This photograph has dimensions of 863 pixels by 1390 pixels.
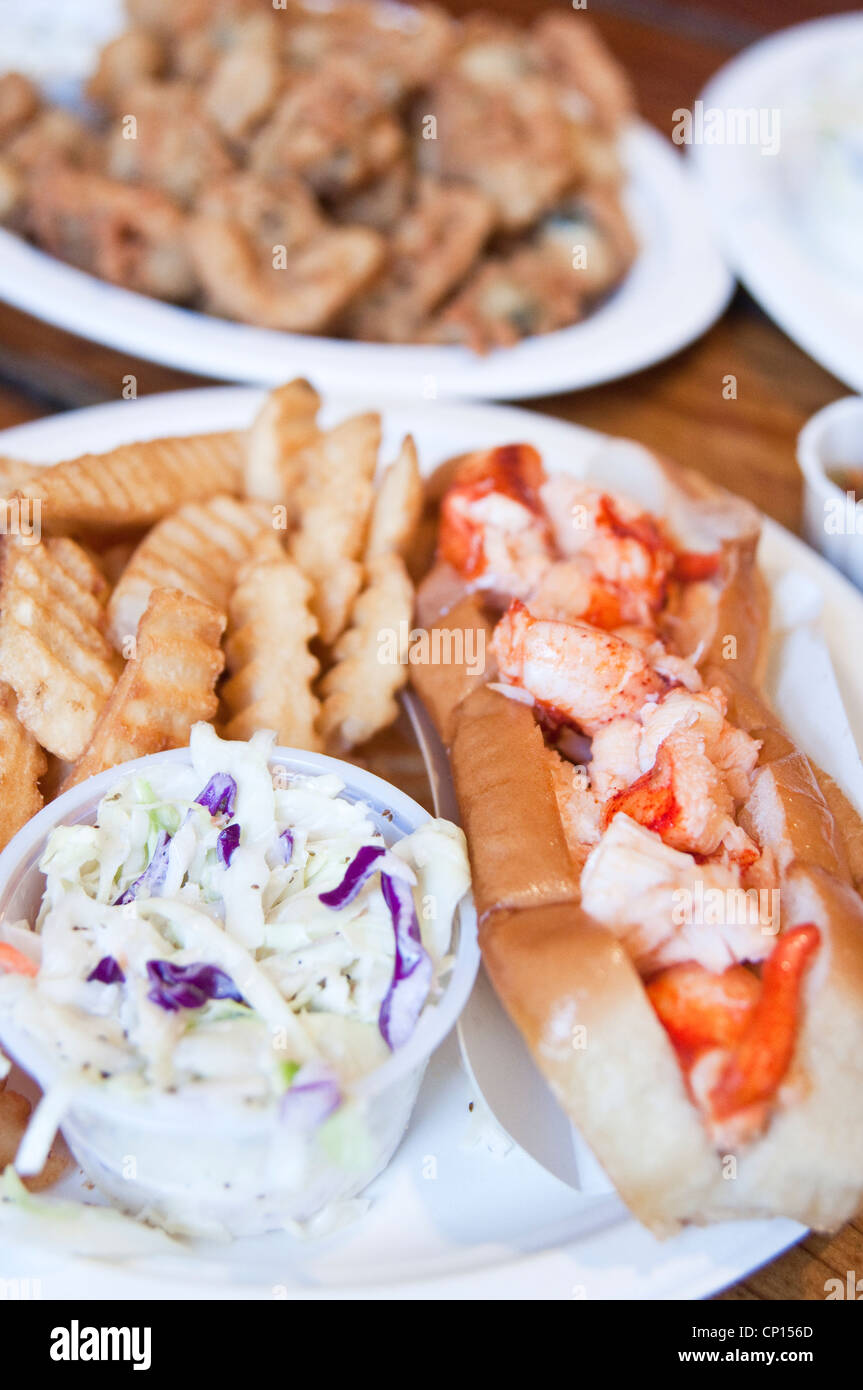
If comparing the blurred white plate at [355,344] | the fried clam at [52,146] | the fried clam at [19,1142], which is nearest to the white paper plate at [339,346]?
the blurred white plate at [355,344]

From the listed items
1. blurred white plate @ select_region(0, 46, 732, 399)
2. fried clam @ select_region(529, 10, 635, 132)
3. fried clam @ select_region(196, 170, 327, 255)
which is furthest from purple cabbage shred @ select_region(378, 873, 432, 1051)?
fried clam @ select_region(529, 10, 635, 132)

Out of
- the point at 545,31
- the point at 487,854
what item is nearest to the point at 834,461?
the point at 487,854

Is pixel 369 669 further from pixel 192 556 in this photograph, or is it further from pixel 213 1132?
pixel 213 1132

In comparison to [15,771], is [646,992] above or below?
below

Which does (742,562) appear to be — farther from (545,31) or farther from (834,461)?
(545,31)

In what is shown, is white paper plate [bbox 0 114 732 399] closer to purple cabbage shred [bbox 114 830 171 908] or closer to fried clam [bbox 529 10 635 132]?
fried clam [bbox 529 10 635 132]

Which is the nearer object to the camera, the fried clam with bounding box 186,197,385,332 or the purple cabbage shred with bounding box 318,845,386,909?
the purple cabbage shred with bounding box 318,845,386,909

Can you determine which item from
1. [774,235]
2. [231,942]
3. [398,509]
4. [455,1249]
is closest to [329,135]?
[774,235]
